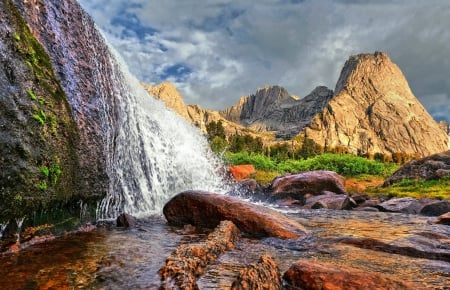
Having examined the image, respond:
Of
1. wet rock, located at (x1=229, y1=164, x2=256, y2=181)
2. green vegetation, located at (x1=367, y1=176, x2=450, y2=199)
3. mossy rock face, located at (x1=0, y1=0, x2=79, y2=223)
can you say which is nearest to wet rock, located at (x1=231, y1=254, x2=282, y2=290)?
mossy rock face, located at (x1=0, y1=0, x2=79, y2=223)

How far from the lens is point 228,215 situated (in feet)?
28.8

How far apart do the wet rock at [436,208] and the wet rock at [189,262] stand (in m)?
11.0

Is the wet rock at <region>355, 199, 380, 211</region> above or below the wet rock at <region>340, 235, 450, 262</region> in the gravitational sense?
above

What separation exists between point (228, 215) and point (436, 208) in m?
9.98

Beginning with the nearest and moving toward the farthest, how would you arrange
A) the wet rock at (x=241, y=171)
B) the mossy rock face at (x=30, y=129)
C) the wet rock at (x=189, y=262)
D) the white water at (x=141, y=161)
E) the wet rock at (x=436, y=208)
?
the wet rock at (x=189, y=262)
the mossy rock face at (x=30, y=129)
the white water at (x=141, y=161)
the wet rock at (x=436, y=208)
the wet rock at (x=241, y=171)

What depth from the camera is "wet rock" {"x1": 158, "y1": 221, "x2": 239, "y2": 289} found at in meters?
4.25

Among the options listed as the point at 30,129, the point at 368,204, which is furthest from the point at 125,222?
the point at 368,204

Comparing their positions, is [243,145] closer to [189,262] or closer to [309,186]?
[309,186]

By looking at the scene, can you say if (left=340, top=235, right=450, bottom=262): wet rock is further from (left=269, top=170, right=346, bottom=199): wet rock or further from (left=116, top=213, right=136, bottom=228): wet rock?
(left=269, top=170, right=346, bottom=199): wet rock

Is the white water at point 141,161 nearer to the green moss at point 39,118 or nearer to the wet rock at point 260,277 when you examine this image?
the green moss at point 39,118

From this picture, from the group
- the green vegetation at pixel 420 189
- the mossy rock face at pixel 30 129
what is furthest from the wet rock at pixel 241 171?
the mossy rock face at pixel 30 129

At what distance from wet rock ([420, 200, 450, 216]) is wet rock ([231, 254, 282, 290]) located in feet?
40.2

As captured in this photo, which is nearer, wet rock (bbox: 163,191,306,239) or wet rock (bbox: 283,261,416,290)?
wet rock (bbox: 283,261,416,290)

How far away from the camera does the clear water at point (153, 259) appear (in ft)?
15.1
